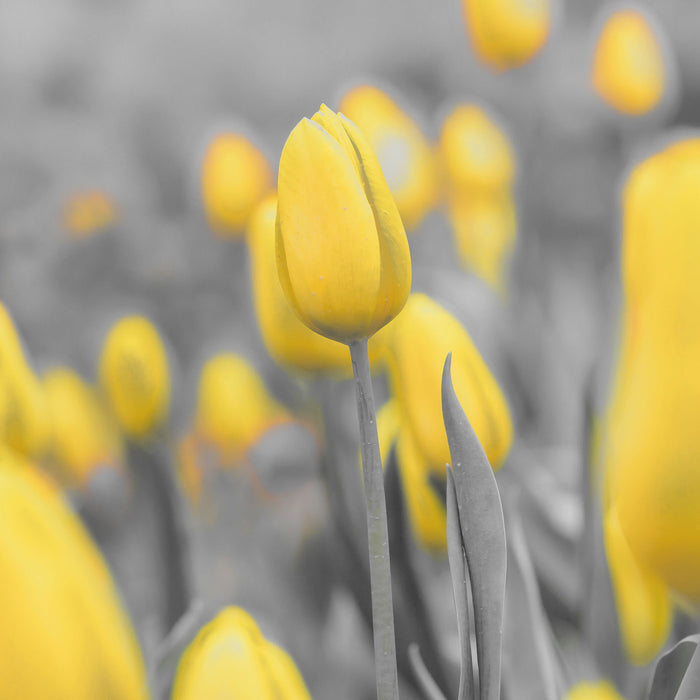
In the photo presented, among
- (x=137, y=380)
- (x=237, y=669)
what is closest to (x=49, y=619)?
(x=237, y=669)

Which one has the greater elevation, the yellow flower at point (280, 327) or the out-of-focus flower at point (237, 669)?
the yellow flower at point (280, 327)

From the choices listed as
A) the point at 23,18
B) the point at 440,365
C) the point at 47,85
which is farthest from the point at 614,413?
the point at 23,18

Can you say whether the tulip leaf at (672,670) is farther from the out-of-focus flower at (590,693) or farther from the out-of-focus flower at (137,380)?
the out-of-focus flower at (137,380)

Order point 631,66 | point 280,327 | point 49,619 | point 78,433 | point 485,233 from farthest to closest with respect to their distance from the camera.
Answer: point 485,233, point 631,66, point 78,433, point 280,327, point 49,619

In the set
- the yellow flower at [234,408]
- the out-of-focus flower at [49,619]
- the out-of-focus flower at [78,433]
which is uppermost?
the out-of-focus flower at [49,619]

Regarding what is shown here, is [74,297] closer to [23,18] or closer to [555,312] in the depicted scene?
[555,312]

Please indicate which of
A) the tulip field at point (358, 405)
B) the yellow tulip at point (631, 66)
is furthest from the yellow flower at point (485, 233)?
the yellow tulip at point (631, 66)

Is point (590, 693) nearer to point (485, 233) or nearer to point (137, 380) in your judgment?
point (137, 380)

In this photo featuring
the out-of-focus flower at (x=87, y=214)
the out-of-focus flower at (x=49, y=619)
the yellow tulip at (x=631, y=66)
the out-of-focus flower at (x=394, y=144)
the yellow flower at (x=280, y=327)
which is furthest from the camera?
the out-of-focus flower at (x=87, y=214)
